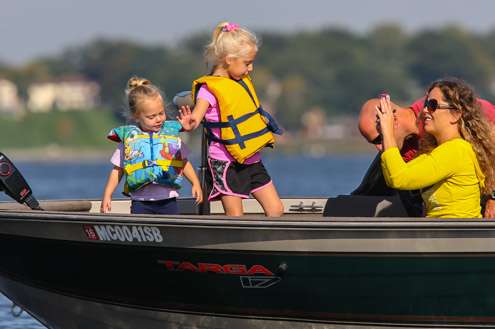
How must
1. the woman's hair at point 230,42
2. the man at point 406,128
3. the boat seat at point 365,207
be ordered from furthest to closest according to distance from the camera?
the woman's hair at point 230,42 → the boat seat at point 365,207 → the man at point 406,128

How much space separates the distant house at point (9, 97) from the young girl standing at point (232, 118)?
141 metres

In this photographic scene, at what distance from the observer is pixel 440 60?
142250 mm

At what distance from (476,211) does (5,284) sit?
109 inches

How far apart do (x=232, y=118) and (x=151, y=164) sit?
56cm

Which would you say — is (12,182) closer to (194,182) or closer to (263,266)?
(194,182)

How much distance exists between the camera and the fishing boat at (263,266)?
22.0 ft

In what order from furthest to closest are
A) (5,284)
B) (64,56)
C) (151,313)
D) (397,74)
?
1. (64,56)
2. (397,74)
3. (5,284)
4. (151,313)

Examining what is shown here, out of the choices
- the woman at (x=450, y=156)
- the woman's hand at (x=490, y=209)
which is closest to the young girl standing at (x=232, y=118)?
the woman at (x=450, y=156)

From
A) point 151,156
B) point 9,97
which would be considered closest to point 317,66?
point 9,97

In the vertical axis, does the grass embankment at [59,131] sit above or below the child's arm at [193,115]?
below

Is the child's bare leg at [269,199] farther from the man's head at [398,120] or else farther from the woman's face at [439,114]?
the woman's face at [439,114]

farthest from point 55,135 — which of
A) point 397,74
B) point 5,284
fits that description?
point 5,284

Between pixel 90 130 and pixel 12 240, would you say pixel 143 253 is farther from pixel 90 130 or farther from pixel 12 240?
pixel 90 130

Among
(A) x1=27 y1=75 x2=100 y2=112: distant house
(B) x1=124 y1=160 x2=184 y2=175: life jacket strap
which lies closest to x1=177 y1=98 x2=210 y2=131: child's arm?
(B) x1=124 y1=160 x2=184 y2=175: life jacket strap
